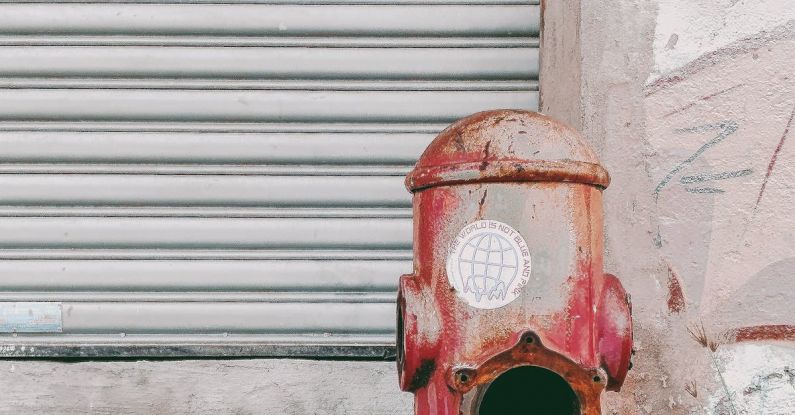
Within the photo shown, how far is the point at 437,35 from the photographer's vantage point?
375cm

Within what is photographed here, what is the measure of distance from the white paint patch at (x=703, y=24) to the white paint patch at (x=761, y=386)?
1.14m

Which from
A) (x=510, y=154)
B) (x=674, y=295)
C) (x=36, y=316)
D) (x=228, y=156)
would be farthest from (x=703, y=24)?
(x=36, y=316)

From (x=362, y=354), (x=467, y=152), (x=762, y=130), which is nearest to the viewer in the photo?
(x=467, y=152)

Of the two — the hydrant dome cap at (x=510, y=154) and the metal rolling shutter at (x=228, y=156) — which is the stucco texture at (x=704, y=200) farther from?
the hydrant dome cap at (x=510, y=154)

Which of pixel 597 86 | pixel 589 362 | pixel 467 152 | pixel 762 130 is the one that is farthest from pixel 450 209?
pixel 762 130

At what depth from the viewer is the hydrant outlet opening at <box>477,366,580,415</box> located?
254 cm

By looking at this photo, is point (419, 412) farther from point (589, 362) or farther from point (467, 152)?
point (467, 152)

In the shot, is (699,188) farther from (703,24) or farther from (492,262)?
(492,262)

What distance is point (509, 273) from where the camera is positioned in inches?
86.8

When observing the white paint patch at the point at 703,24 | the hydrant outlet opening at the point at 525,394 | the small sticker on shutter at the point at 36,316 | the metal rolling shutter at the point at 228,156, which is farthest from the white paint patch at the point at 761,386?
the small sticker on shutter at the point at 36,316

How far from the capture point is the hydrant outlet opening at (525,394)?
8.32ft

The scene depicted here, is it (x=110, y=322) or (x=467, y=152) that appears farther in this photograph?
(x=110, y=322)

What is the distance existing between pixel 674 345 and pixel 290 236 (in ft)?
5.61

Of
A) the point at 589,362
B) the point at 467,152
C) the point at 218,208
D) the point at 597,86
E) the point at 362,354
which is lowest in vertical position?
the point at 362,354
